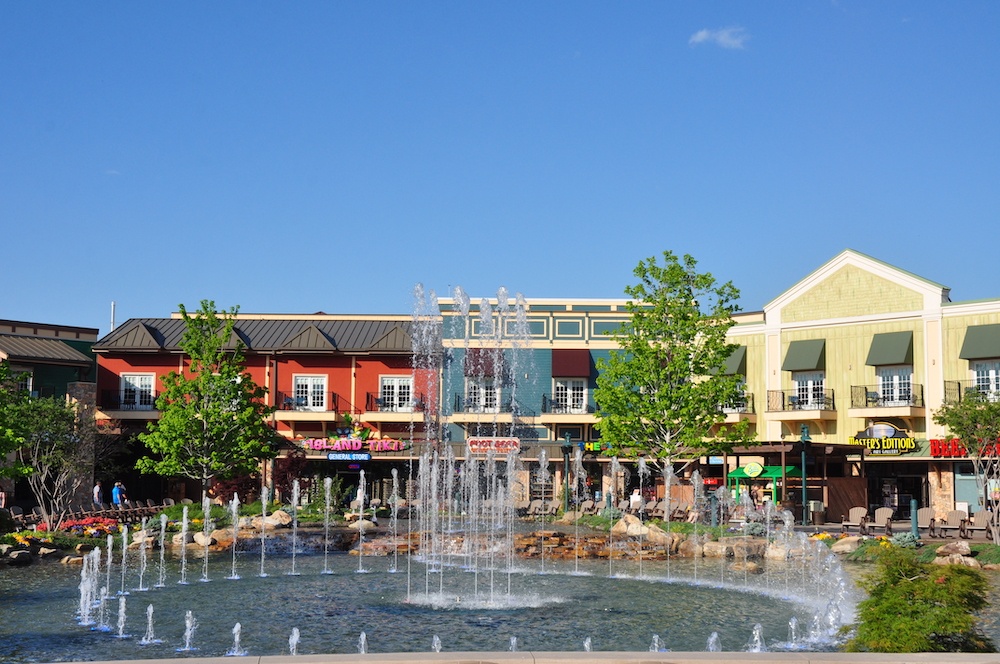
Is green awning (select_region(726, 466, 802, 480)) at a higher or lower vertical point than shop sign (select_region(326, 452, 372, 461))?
lower

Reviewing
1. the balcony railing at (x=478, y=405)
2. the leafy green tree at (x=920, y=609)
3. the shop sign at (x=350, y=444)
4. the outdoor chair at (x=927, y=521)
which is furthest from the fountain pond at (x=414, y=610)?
the balcony railing at (x=478, y=405)

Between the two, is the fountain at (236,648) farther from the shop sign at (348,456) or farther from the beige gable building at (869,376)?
the shop sign at (348,456)

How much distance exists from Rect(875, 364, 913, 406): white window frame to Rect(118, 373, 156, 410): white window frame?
32.3 meters

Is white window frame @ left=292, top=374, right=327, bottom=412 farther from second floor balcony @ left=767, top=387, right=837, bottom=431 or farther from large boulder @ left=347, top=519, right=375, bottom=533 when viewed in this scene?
second floor balcony @ left=767, top=387, right=837, bottom=431

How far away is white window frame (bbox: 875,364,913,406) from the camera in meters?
41.1

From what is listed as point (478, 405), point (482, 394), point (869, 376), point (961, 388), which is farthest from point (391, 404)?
point (961, 388)

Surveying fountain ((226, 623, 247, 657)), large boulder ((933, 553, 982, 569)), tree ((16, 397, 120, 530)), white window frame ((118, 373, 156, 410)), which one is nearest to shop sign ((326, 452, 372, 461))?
white window frame ((118, 373, 156, 410))

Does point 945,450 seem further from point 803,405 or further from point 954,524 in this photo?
point 803,405

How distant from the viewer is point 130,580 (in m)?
22.0

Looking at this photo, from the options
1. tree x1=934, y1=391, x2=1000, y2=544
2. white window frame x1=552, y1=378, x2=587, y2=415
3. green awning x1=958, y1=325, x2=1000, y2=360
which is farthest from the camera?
white window frame x1=552, y1=378, x2=587, y2=415

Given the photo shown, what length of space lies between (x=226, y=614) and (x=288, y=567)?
25.3ft

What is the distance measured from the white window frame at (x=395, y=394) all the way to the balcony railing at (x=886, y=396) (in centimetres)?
1998

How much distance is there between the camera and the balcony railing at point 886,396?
133 feet

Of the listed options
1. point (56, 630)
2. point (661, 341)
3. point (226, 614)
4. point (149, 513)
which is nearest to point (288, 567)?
point (226, 614)
